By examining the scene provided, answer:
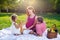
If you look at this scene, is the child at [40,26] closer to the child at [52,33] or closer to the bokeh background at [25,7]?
the child at [52,33]

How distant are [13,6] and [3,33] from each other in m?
0.32

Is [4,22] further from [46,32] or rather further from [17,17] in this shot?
[46,32]

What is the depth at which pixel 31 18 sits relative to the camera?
2070mm

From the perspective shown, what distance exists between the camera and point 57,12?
2.30 m

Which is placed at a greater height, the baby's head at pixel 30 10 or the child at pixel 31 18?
the baby's head at pixel 30 10

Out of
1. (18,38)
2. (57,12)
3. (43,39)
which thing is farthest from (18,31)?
(57,12)

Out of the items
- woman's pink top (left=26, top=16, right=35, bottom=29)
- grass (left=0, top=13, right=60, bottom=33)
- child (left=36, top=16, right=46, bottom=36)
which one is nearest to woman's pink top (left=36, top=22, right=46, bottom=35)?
child (left=36, top=16, right=46, bottom=36)

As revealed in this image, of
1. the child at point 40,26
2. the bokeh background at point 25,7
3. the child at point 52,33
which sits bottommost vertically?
the child at point 52,33

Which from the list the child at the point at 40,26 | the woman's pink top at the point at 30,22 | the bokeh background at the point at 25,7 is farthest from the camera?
the bokeh background at the point at 25,7

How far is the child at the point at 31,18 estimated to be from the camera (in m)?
2.05

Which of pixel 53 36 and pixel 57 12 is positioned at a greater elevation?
pixel 57 12

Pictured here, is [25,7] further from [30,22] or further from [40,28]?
[40,28]

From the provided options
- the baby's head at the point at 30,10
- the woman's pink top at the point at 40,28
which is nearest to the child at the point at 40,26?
the woman's pink top at the point at 40,28

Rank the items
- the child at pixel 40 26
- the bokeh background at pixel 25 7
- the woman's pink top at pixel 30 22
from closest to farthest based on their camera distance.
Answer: the child at pixel 40 26, the woman's pink top at pixel 30 22, the bokeh background at pixel 25 7
